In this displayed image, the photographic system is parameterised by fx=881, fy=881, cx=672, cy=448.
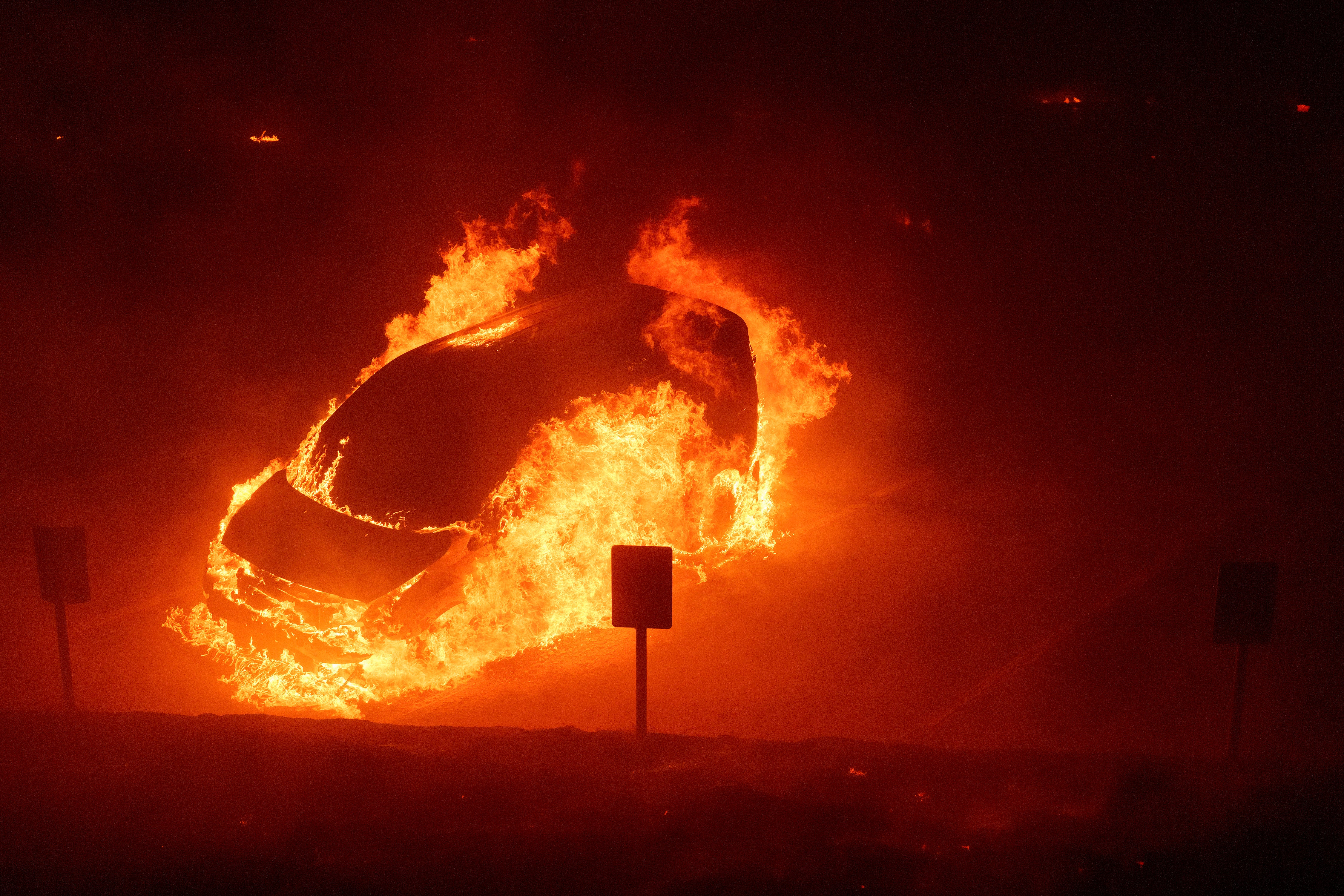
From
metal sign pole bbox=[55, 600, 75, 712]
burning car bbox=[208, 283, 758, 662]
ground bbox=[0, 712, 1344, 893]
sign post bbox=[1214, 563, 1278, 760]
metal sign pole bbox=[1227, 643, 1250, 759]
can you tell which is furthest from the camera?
burning car bbox=[208, 283, 758, 662]

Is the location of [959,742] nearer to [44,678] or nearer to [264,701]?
A: [264,701]

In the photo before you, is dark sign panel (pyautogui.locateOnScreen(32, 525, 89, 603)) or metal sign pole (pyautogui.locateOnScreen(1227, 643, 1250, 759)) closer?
metal sign pole (pyautogui.locateOnScreen(1227, 643, 1250, 759))

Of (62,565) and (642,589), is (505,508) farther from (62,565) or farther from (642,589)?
(62,565)

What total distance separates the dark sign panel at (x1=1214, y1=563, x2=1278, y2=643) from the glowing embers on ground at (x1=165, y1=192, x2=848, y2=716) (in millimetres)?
3535

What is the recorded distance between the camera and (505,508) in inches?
223

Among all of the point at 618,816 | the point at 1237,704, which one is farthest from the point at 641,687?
the point at 1237,704

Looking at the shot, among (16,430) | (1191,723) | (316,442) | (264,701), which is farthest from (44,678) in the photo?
(16,430)

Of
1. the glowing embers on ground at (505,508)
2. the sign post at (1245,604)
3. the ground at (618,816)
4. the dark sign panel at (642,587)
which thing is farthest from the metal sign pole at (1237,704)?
the glowing embers on ground at (505,508)

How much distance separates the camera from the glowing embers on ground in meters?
5.27

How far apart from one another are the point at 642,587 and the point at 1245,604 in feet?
A: 10.0

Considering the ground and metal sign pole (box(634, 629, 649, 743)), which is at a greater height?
metal sign pole (box(634, 629, 649, 743))

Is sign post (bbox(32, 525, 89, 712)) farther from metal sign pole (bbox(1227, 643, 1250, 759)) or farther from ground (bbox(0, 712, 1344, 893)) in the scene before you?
metal sign pole (bbox(1227, 643, 1250, 759))

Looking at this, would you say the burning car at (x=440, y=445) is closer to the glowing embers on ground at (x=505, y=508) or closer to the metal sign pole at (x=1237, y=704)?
the glowing embers on ground at (x=505, y=508)

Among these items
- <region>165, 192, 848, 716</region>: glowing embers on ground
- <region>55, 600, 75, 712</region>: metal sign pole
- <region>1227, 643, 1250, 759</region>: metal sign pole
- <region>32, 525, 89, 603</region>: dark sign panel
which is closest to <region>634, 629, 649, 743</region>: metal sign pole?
<region>165, 192, 848, 716</region>: glowing embers on ground
